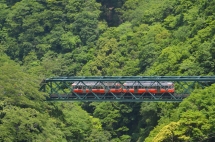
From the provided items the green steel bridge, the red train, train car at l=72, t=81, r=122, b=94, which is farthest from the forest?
train car at l=72, t=81, r=122, b=94

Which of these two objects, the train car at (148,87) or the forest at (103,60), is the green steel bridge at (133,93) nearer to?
the train car at (148,87)

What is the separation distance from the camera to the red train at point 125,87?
78.9 meters

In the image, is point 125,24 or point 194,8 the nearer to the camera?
point 194,8

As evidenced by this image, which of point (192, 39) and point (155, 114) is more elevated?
point (192, 39)

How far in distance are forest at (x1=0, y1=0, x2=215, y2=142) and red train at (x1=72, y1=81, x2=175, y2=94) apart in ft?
7.13

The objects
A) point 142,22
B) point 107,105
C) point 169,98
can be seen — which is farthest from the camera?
point 142,22

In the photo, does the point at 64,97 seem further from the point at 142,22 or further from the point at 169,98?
the point at 142,22

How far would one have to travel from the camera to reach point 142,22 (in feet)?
352

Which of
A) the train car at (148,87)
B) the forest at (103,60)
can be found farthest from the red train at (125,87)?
the forest at (103,60)

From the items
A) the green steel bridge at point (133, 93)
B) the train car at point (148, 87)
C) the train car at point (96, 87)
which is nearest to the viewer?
the green steel bridge at point (133, 93)

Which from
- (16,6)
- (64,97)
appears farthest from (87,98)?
(16,6)

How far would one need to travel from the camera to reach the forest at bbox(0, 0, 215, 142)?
72.7 metres

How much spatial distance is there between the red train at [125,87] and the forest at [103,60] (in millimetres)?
2173

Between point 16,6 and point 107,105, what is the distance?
30.4m
